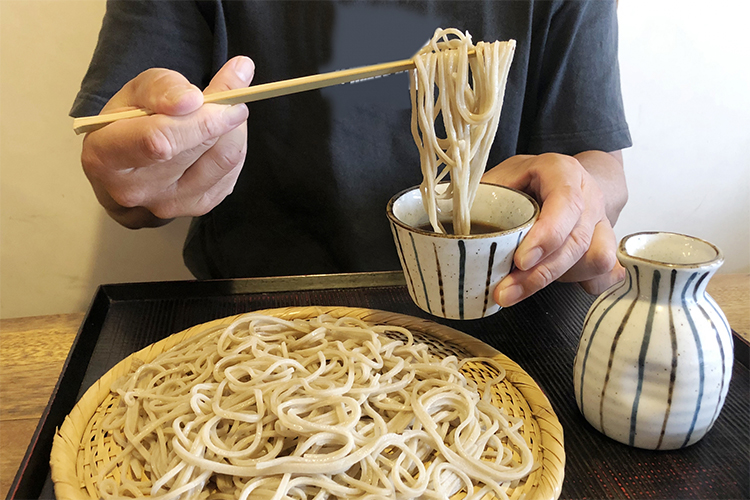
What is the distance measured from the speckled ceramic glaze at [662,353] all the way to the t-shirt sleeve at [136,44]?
3.40 ft

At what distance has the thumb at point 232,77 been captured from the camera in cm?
79

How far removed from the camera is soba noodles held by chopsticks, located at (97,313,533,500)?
0.71m

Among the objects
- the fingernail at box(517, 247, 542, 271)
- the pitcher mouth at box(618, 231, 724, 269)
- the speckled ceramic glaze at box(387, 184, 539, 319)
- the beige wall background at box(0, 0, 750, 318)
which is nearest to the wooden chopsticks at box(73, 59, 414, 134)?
the speckled ceramic glaze at box(387, 184, 539, 319)

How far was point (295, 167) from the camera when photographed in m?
1.37

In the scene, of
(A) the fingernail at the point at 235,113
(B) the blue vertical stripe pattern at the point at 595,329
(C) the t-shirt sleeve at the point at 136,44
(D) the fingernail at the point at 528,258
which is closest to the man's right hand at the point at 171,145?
(A) the fingernail at the point at 235,113

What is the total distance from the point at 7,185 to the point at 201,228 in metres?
0.73

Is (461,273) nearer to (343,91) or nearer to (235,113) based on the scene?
(235,113)

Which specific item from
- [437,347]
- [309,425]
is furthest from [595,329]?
[309,425]

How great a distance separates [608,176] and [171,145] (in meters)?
0.96

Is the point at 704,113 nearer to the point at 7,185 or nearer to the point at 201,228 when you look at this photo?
the point at 201,228

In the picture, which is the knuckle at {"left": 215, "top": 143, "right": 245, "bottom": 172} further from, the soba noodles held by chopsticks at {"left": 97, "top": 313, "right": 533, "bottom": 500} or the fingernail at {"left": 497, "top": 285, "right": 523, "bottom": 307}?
the fingernail at {"left": 497, "top": 285, "right": 523, "bottom": 307}

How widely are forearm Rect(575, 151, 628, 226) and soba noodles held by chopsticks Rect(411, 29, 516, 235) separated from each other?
0.45m

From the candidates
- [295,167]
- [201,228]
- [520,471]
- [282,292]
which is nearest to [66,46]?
[201,228]

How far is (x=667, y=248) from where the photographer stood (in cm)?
79
